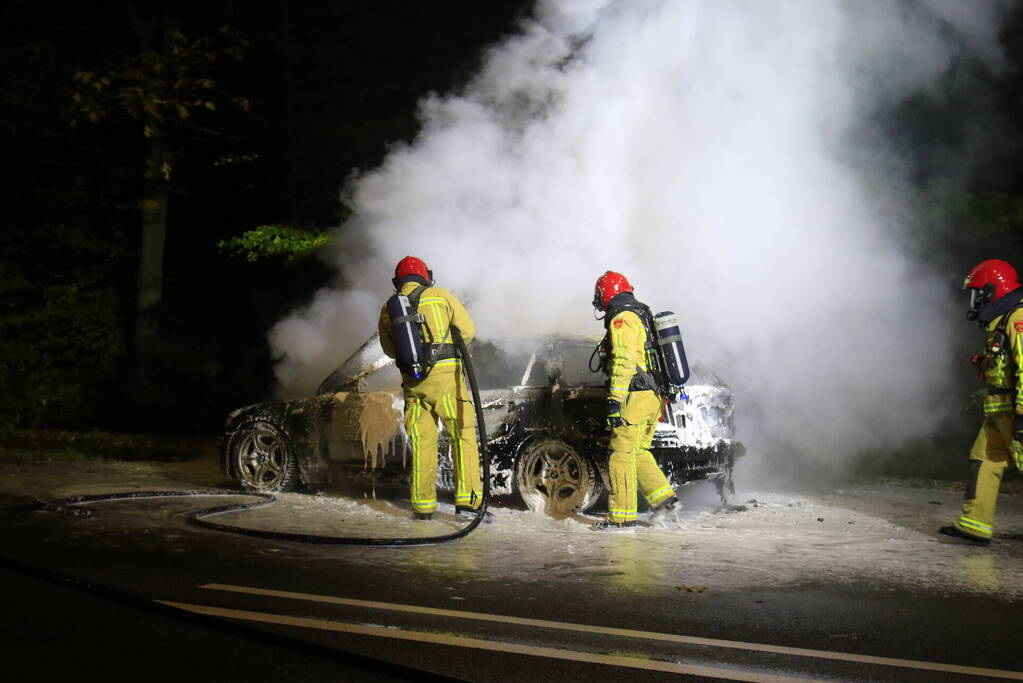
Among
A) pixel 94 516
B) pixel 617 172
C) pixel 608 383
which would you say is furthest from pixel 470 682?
pixel 617 172

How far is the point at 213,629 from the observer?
4.38 metres

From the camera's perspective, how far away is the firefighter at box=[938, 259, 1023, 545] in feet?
21.9

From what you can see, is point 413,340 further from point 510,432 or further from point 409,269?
point 510,432

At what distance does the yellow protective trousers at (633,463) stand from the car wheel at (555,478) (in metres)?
0.45

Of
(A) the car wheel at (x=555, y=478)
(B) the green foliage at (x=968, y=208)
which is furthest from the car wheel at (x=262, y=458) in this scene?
(B) the green foliage at (x=968, y=208)

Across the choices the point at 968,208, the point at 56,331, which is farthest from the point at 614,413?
the point at 56,331

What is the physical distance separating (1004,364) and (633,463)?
2632 millimetres

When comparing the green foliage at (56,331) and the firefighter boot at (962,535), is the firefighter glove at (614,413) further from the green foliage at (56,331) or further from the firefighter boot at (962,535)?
the green foliage at (56,331)

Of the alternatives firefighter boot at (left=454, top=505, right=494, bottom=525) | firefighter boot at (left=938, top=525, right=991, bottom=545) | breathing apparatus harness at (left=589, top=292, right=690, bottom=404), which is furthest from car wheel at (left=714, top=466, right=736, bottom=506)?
firefighter boot at (left=454, top=505, right=494, bottom=525)

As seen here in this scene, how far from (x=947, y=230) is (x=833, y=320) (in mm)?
2125

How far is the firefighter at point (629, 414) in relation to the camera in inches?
285

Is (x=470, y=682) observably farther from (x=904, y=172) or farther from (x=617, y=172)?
(x=904, y=172)

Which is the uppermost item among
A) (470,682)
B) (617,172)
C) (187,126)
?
(187,126)

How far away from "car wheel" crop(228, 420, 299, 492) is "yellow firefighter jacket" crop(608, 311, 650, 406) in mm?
3245
